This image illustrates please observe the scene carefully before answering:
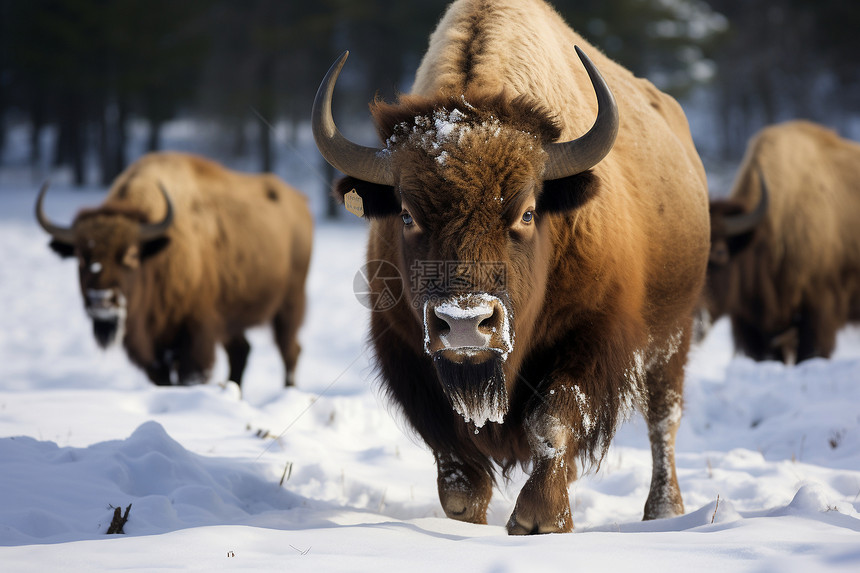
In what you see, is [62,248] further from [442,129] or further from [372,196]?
[442,129]

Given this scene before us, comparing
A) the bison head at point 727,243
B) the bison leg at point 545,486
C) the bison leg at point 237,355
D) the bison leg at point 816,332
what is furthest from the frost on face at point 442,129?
the bison leg at point 816,332

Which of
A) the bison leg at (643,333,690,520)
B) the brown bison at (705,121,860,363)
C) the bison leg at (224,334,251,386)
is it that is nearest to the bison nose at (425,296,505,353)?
the bison leg at (643,333,690,520)

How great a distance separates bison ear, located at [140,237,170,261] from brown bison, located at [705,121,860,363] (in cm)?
588

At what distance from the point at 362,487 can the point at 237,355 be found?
18.4ft

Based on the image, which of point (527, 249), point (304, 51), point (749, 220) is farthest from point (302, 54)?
point (527, 249)

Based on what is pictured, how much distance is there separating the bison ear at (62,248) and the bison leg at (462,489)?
6011 millimetres

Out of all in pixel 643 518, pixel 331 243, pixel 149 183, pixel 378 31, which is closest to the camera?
pixel 643 518

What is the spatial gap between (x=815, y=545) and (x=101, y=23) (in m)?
29.8

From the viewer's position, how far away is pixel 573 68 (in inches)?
166

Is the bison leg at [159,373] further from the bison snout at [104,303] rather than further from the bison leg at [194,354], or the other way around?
the bison snout at [104,303]

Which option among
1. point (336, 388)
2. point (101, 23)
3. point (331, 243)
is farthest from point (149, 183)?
point (101, 23)

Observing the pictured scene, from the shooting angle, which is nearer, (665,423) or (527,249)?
(527,249)

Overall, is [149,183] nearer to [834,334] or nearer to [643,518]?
[643,518]

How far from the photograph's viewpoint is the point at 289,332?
1007 cm
